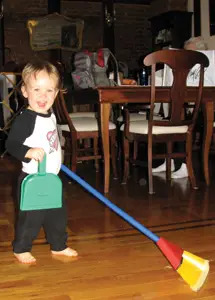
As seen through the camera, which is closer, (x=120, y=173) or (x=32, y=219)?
(x=32, y=219)

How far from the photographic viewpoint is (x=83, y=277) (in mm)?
1528

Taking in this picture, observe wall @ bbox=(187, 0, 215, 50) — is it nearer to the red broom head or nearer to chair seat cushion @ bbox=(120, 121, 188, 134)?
chair seat cushion @ bbox=(120, 121, 188, 134)

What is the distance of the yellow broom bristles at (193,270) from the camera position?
1435 millimetres

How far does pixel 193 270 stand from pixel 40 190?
0.58 meters

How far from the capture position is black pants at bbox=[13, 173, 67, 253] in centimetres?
162

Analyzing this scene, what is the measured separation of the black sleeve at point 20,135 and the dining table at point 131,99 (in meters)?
1.21

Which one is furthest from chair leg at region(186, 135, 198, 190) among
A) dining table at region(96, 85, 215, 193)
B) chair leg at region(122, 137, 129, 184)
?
chair leg at region(122, 137, 129, 184)

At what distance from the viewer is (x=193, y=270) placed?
1.48m

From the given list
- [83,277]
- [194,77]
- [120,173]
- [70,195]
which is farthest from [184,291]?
[194,77]

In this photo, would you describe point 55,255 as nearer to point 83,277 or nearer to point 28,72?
point 83,277

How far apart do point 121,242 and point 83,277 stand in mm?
395

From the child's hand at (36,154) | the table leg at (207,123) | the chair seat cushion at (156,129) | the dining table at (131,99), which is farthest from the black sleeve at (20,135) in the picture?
the table leg at (207,123)

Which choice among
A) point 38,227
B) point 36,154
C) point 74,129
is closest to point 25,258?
point 38,227

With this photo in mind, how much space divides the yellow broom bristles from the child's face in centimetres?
73
